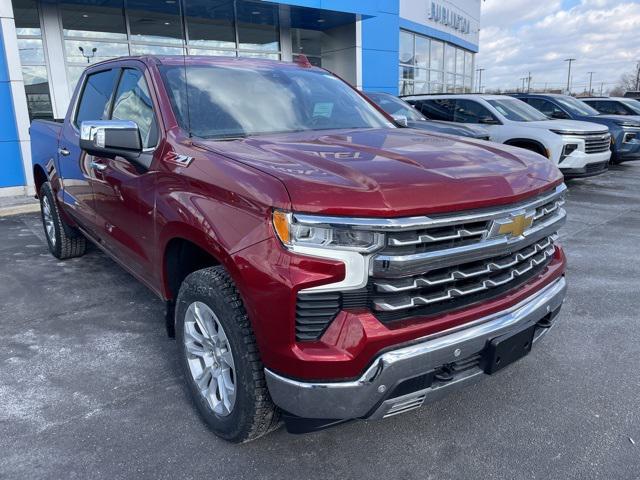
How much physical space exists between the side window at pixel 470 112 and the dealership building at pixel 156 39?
4626mm

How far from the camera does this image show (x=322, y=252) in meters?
1.88

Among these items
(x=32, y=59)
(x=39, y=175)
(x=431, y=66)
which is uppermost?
(x=431, y=66)

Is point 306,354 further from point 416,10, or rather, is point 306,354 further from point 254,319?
point 416,10

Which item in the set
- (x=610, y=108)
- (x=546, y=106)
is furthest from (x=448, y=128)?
(x=610, y=108)

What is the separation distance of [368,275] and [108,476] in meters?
1.49

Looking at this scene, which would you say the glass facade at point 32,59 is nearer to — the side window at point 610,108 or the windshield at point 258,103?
the windshield at point 258,103

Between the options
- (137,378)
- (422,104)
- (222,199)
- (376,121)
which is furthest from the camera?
(422,104)

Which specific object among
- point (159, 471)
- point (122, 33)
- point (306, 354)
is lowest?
point (159, 471)

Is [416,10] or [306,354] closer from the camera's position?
[306,354]

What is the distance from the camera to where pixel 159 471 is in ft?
7.50

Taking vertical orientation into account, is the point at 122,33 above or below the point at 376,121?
above

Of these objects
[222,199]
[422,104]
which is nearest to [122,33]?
[422,104]

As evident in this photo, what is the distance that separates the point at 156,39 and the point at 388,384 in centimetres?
1289

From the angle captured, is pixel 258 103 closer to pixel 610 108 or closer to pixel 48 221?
pixel 48 221
